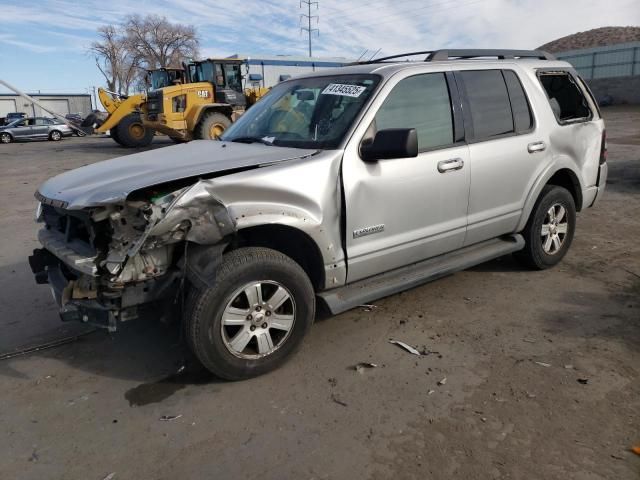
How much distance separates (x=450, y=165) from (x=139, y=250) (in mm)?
2346

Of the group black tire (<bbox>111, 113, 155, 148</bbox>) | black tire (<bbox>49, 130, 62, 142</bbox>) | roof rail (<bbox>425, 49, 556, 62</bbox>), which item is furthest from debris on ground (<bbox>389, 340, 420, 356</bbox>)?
black tire (<bbox>49, 130, 62, 142</bbox>)

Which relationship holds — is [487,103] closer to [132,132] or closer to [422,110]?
[422,110]

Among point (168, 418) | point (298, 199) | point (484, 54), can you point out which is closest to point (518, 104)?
point (484, 54)

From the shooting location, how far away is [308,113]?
3.88 m

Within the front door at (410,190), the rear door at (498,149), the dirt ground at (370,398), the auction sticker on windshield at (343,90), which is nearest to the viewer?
the dirt ground at (370,398)

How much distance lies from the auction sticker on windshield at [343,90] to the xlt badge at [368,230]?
38.0 inches

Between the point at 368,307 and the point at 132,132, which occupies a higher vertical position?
the point at 132,132

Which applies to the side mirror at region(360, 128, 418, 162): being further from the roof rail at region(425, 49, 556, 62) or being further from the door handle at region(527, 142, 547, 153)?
the door handle at region(527, 142, 547, 153)

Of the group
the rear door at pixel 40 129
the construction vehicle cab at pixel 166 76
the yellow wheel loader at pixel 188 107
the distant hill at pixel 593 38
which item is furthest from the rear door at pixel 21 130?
the distant hill at pixel 593 38

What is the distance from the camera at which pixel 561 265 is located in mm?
5141

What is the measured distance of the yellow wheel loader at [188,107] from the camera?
17.3 m

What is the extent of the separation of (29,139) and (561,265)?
3316cm

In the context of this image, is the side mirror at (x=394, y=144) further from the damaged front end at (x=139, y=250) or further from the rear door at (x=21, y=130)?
the rear door at (x=21, y=130)

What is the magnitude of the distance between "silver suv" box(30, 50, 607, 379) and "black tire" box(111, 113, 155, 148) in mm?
17039
